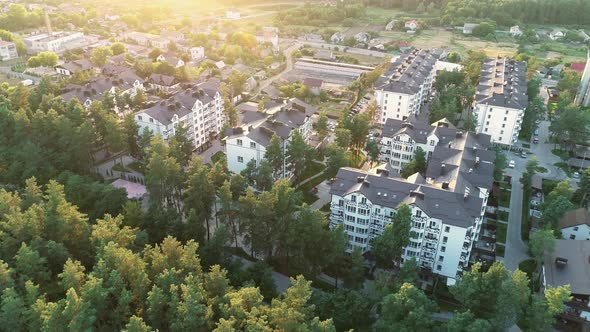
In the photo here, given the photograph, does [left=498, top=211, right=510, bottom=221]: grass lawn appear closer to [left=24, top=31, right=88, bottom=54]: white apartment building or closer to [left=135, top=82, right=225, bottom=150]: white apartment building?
[left=135, top=82, right=225, bottom=150]: white apartment building

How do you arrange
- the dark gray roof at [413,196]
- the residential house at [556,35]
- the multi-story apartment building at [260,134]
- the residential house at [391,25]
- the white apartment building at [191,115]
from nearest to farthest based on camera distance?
the dark gray roof at [413,196] → the multi-story apartment building at [260,134] → the white apartment building at [191,115] → the residential house at [556,35] → the residential house at [391,25]

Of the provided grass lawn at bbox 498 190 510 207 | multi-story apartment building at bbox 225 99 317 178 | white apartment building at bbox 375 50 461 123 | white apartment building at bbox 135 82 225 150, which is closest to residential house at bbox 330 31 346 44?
white apartment building at bbox 375 50 461 123

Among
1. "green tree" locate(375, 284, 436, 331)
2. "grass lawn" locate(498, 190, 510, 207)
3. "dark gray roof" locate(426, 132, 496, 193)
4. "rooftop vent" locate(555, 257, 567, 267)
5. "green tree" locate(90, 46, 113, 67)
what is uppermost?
"green tree" locate(90, 46, 113, 67)

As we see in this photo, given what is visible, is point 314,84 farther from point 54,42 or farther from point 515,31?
point 515,31

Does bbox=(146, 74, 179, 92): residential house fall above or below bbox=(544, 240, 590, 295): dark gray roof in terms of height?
above

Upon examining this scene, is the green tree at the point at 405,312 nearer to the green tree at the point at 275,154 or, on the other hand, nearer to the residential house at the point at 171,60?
the green tree at the point at 275,154

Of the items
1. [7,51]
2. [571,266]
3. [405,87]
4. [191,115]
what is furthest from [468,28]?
[7,51]

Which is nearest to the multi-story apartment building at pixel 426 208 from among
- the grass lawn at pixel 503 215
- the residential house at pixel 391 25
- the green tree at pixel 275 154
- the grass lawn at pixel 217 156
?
the grass lawn at pixel 503 215
